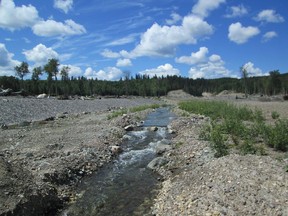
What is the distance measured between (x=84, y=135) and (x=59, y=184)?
1360 cm

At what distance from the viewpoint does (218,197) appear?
37.3ft

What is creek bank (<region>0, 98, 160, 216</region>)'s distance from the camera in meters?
12.0

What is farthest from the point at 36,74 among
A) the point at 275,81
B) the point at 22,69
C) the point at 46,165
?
the point at 46,165

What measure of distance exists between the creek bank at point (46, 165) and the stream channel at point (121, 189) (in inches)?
25.9

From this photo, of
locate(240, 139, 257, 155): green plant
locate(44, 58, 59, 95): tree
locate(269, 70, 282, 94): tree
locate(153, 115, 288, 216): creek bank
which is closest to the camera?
locate(153, 115, 288, 216): creek bank

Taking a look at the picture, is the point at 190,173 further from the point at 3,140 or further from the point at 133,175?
the point at 3,140

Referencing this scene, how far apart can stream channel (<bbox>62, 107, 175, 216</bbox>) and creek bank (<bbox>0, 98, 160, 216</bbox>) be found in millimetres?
657

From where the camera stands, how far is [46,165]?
1741 cm

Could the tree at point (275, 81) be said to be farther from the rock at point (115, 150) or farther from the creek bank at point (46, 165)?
the rock at point (115, 150)

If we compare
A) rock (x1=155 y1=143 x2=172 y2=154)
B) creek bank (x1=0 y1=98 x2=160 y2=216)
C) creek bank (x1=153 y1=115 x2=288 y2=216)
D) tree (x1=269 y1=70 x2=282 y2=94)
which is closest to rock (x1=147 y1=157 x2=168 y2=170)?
creek bank (x1=153 y1=115 x2=288 y2=216)

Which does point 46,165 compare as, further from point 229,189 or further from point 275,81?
point 275,81

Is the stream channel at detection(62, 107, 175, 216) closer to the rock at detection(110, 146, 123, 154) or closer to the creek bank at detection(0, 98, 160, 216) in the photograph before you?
the rock at detection(110, 146, 123, 154)

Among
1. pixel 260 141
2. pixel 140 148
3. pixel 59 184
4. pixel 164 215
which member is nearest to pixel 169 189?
pixel 164 215

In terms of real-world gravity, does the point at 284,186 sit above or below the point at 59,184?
above
